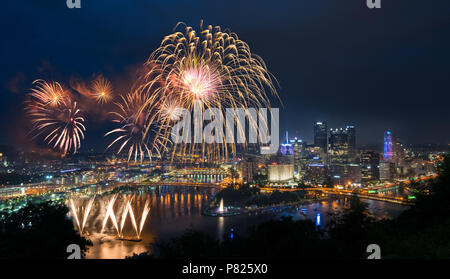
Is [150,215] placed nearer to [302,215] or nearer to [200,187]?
[302,215]

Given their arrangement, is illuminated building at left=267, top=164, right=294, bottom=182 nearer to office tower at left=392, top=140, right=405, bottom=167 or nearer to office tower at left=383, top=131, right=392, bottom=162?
office tower at left=392, top=140, right=405, bottom=167

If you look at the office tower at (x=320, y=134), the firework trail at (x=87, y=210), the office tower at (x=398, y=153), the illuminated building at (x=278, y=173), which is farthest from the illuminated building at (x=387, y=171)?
the firework trail at (x=87, y=210)

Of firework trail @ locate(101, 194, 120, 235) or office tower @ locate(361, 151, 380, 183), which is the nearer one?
firework trail @ locate(101, 194, 120, 235)

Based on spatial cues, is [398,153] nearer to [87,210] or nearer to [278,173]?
[278,173]

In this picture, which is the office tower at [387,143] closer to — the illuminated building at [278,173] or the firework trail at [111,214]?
the illuminated building at [278,173]

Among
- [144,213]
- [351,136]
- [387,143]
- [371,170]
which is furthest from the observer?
[351,136]

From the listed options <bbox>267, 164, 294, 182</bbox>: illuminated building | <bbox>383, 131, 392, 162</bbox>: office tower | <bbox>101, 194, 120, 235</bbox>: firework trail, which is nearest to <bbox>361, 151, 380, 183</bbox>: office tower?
<bbox>267, 164, 294, 182</bbox>: illuminated building

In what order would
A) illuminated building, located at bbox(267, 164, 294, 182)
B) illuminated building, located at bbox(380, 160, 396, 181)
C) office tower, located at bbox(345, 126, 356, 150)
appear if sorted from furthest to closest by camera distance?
office tower, located at bbox(345, 126, 356, 150) → illuminated building, located at bbox(267, 164, 294, 182) → illuminated building, located at bbox(380, 160, 396, 181)

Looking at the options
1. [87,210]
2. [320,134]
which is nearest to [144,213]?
[87,210]
